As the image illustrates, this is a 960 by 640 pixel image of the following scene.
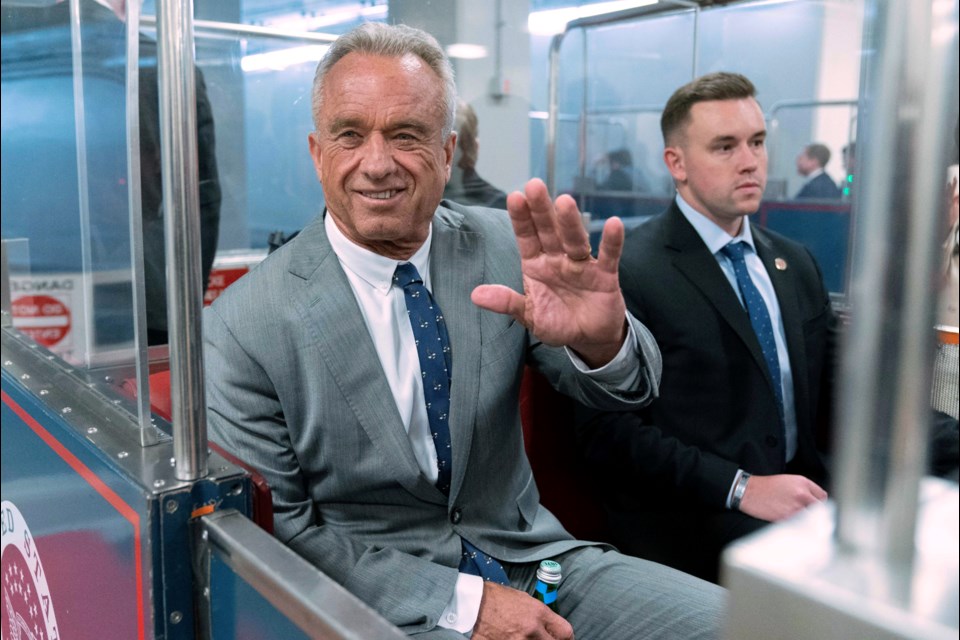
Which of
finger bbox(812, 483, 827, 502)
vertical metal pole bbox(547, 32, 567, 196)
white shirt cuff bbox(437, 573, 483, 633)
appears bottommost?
white shirt cuff bbox(437, 573, 483, 633)

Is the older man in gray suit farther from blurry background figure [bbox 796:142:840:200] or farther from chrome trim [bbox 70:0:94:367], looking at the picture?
blurry background figure [bbox 796:142:840:200]

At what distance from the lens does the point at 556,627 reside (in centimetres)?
135

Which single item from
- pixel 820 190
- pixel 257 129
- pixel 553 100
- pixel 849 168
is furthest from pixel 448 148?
pixel 820 190

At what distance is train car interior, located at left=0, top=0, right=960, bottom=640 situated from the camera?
0.34 m

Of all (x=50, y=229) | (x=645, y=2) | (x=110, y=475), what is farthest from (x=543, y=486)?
(x=645, y=2)

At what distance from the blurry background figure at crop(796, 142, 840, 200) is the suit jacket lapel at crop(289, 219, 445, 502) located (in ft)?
14.5

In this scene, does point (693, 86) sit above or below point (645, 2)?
below

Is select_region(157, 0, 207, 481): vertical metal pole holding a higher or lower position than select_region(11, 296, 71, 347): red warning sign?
higher

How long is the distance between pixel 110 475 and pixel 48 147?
837mm

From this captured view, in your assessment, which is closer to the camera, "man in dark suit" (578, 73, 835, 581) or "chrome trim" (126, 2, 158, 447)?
"chrome trim" (126, 2, 158, 447)

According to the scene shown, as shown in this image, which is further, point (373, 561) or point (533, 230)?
point (373, 561)

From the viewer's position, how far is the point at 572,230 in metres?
1.21

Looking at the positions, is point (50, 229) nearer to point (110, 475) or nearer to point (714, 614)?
point (110, 475)

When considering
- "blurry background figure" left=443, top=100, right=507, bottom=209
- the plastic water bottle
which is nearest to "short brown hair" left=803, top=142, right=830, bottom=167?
"blurry background figure" left=443, top=100, right=507, bottom=209
